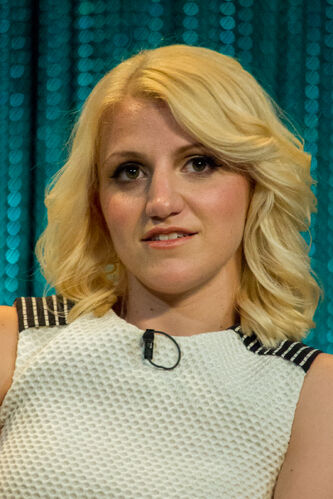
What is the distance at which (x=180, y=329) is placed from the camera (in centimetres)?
134

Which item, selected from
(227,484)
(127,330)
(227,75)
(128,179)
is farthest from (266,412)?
(227,75)

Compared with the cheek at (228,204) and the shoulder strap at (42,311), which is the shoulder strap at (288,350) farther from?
the shoulder strap at (42,311)

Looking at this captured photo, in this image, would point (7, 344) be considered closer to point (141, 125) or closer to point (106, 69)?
point (141, 125)

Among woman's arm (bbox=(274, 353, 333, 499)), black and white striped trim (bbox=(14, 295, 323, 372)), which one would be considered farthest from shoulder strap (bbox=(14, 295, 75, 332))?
woman's arm (bbox=(274, 353, 333, 499))

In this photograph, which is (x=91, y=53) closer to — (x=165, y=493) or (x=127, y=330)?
(x=127, y=330)

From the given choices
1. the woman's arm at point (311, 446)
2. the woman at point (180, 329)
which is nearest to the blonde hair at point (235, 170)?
the woman at point (180, 329)

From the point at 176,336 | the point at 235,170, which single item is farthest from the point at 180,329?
the point at 235,170

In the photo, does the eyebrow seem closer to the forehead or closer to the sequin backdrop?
the forehead

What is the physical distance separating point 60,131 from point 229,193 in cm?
54

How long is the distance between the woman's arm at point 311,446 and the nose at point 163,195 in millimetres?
348

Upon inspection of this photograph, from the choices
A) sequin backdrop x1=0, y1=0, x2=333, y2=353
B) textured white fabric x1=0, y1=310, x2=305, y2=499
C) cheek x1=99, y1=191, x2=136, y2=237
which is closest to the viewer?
textured white fabric x1=0, y1=310, x2=305, y2=499

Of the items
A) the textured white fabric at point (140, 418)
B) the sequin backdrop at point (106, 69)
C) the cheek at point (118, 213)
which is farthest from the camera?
the sequin backdrop at point (106, 69)

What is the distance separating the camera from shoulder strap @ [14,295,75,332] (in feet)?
4.45

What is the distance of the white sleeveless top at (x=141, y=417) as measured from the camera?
118 cm
